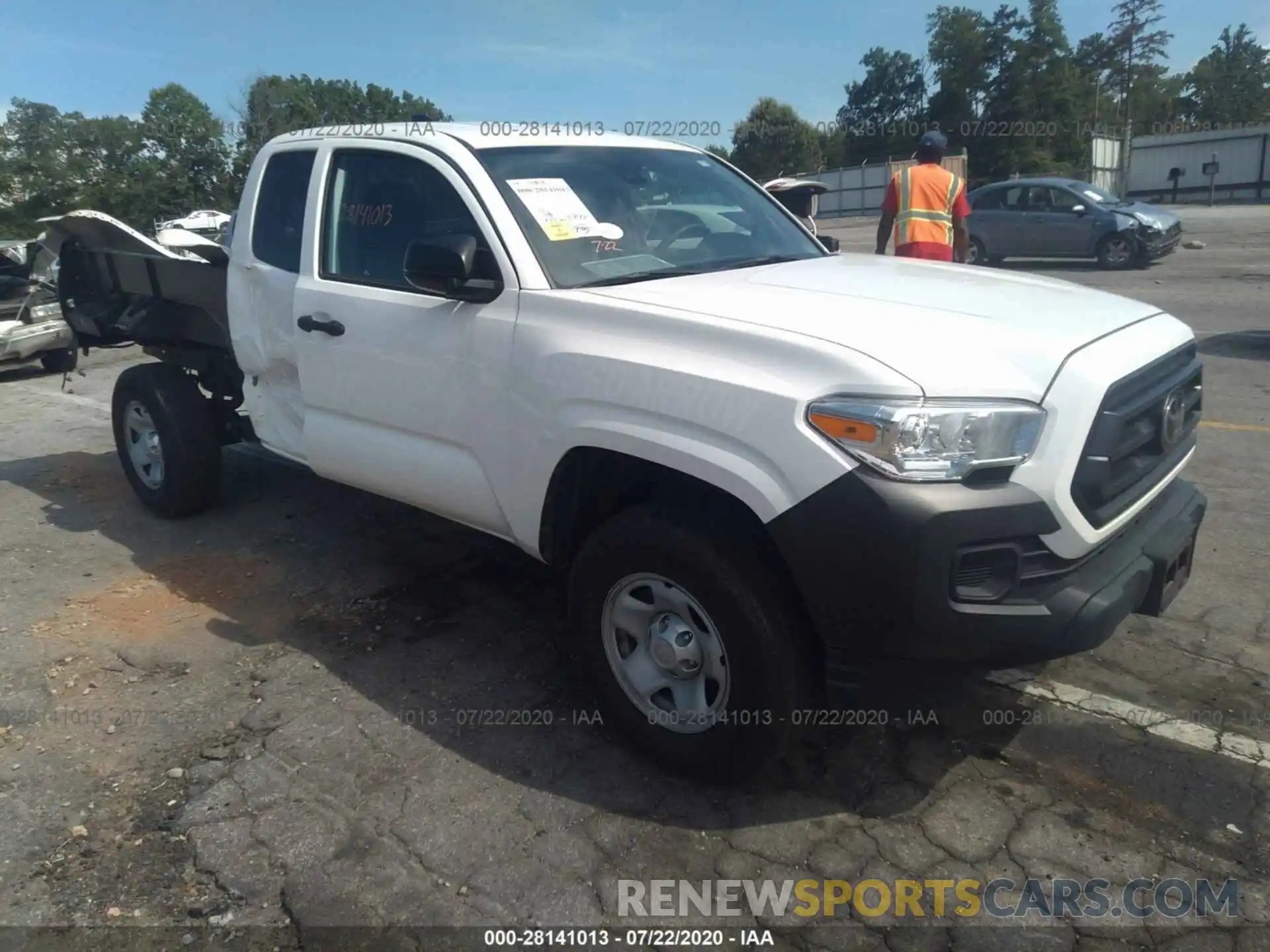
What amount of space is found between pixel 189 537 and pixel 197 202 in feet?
141

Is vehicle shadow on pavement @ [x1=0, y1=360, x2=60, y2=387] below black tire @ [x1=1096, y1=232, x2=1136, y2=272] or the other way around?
below

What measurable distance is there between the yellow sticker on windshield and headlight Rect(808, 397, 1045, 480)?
138 cm

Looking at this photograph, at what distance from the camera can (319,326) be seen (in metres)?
3.93

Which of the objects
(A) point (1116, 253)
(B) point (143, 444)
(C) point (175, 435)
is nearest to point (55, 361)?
(B) point (143, 444)

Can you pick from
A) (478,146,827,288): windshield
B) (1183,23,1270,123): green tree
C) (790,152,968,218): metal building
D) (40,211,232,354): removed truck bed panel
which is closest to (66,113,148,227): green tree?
(790,152,968,218): metal building

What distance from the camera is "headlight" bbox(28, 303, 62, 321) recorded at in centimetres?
1080

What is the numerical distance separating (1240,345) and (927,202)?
4.47m

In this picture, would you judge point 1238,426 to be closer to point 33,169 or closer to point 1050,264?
point 1050,264

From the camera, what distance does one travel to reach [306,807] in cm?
301

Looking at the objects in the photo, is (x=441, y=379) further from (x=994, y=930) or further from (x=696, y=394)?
(x=994, y=930)

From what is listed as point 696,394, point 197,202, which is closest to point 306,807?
point 696,394

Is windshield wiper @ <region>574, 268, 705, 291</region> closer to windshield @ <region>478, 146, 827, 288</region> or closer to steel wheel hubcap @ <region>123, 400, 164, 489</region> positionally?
windshield @ <region>478, 146, 827, 288</region>

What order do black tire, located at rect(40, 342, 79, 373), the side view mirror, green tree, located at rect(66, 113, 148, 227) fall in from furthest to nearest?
1. green tree, located at rect(66, 113, 148, 227)
2. black tire, located at rect(40, 342, 79, 373)
3. the side view mirror

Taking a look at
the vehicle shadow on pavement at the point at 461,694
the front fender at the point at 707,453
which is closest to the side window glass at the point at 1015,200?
the vehicle shadow on pavement at the point at 461,694
